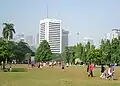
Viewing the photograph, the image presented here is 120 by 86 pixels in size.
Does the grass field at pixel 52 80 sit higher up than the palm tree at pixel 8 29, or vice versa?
the palm tree at pixel 8 29

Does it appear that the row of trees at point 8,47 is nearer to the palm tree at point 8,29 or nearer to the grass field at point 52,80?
the palm tree at point 8,29

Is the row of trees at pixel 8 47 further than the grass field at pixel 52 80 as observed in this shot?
Yes

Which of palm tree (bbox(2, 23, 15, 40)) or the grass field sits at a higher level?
palm tree (bbox(2, 23, 15, 40))

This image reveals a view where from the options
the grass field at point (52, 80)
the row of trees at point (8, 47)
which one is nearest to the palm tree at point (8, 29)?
the row of trees at point (8, 47)

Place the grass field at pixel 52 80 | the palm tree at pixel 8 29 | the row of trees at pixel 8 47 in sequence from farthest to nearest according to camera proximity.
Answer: the palm tree at pixel 8 29, the row of trees at pixel 8 47, the grass field at pixel 52 80

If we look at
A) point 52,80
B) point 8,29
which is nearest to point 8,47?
point 8,29

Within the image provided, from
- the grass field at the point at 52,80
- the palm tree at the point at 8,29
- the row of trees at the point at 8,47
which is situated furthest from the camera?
the palm tree at the point at 8,29

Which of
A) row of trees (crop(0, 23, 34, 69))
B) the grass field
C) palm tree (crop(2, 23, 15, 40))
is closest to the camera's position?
the grass field

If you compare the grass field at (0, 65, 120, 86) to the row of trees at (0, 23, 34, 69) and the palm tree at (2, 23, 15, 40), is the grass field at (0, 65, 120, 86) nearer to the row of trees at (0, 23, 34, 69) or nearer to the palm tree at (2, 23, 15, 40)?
the row of trees at (0, 23, 34, 69)

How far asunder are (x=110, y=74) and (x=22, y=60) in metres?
127

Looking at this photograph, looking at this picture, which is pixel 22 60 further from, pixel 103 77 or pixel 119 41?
pixel 103 77

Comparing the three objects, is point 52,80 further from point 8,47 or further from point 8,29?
point 8,29

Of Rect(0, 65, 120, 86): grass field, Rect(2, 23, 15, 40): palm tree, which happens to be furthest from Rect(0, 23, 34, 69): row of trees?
Rect(0, 65, 120, 86): grass field

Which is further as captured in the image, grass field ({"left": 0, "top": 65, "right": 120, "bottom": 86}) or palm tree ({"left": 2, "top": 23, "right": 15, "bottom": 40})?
palm tree ({"left": 2, "top": 23, "right": 15, "bottom": 40})
